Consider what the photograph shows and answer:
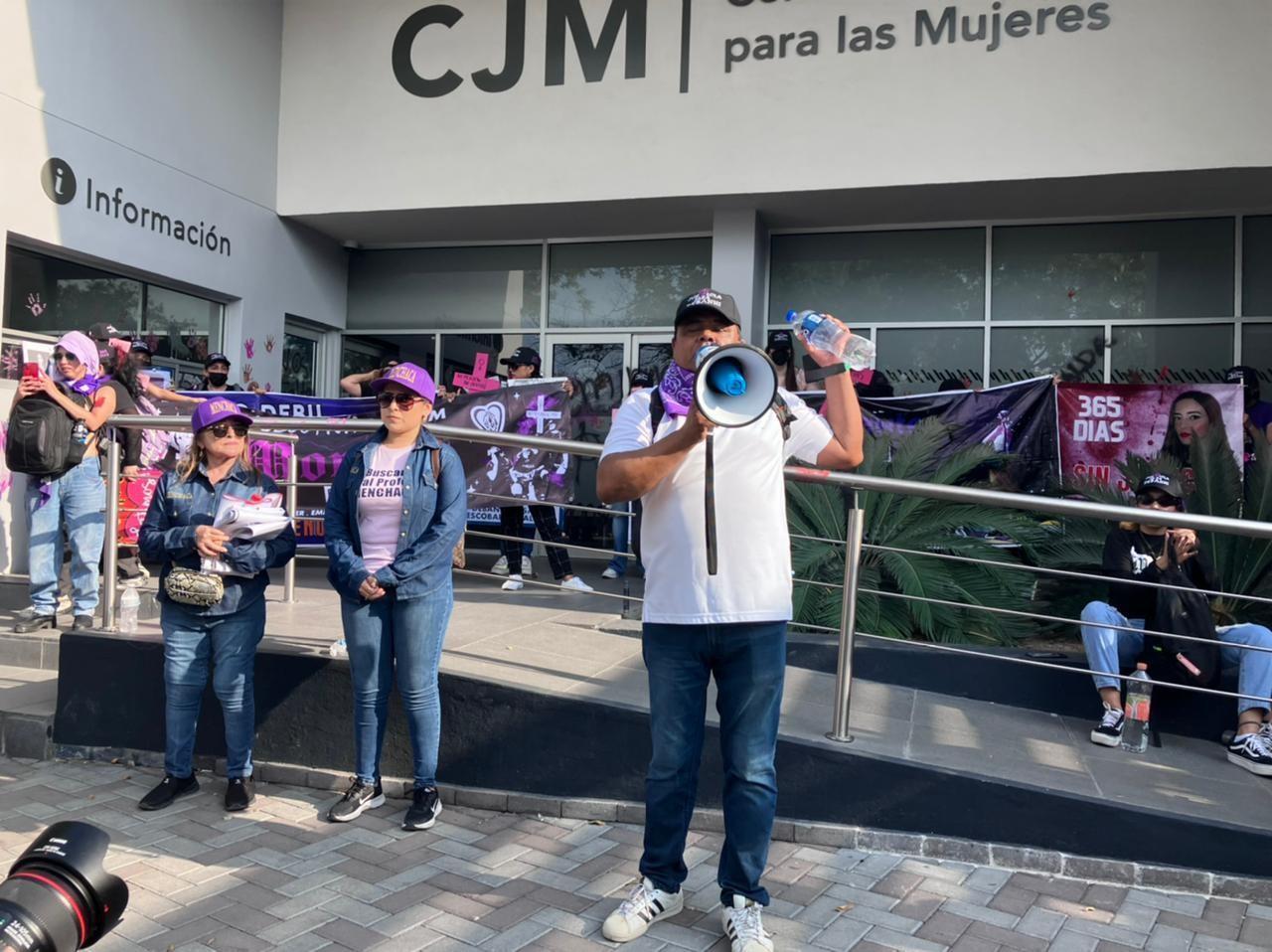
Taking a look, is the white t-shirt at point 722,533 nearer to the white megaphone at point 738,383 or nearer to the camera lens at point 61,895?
the white megaphone at point 738,383

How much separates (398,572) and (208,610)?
3.12 feet

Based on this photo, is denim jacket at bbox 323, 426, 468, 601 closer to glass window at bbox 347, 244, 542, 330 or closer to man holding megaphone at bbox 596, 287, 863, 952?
man holding megaphone at bbox 596, 287, 863, 952

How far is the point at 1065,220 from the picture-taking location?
35.0 feet

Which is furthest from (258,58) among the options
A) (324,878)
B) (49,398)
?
(324,878)

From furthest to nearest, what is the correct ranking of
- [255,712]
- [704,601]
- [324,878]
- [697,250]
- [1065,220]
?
[697,250]
[1065,220]
[255,712]
[324,878]
[704,601]

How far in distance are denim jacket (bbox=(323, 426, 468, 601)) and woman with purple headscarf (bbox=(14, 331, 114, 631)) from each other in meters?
2.66

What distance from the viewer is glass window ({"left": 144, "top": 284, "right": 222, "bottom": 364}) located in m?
10.3

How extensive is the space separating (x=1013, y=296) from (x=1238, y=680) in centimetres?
688

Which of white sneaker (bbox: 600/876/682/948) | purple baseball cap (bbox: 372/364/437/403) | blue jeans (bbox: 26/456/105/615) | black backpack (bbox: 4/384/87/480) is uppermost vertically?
purple baseball cap (bbox: 372/364/437/403)

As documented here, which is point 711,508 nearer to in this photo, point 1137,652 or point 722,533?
point 722,533

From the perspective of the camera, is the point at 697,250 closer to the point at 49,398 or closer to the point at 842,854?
the point at 49,398

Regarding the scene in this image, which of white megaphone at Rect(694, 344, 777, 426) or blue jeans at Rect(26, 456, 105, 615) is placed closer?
white megaphone at Rect(694, 344, 777, 426)

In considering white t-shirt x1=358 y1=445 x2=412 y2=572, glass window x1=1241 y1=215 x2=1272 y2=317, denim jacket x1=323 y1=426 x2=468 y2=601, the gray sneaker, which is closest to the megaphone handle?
denim jacket x1=323 y1=426 x2=468 y2=601

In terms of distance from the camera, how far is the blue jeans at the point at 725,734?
120 inches
